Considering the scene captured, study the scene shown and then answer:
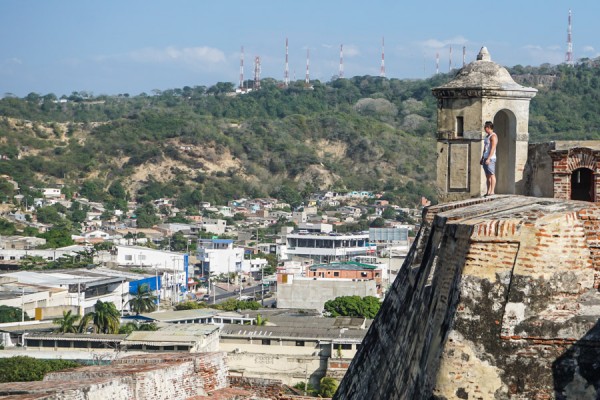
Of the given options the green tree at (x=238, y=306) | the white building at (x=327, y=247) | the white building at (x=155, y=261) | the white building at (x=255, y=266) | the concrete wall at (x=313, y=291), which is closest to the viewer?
the green tree at (x=238, y=306)

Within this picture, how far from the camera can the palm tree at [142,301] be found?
57.9m

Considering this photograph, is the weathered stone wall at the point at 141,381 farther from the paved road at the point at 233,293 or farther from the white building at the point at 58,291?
the paved road at the point at 233,293

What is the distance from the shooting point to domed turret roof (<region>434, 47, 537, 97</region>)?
13.3 metres

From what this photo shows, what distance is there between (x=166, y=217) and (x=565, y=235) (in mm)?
112554

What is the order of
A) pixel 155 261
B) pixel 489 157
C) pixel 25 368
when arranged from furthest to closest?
1. pixel 155 261
2. pixel 25 368
3. pixel 489 157

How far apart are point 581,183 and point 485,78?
2.14 metres

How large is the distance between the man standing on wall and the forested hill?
104 metres

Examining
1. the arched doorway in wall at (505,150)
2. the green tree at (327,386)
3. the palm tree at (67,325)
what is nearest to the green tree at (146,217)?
the palm tree at (67,325)

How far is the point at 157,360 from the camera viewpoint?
16766 millimetres

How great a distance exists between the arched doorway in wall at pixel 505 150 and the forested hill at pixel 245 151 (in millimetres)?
103060

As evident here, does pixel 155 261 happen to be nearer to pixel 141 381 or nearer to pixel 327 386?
pixel 327 386

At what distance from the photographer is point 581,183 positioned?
1168 centimetres

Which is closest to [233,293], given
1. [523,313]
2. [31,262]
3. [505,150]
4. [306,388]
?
[31,262]

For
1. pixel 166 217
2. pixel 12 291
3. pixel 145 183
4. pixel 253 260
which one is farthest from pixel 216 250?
pixel 145 183
